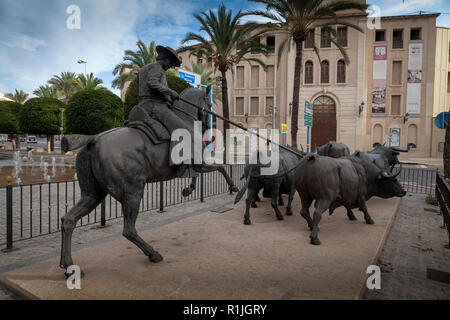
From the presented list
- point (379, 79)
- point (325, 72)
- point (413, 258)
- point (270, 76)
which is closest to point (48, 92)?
point (270, 76)

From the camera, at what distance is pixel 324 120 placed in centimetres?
3350

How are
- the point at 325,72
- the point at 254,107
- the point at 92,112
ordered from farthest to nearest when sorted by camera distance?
the point at 254,107
the point at 325,72
the point at 92,112

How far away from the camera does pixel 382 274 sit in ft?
12.6

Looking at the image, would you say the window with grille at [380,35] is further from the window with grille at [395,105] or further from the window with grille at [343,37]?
the window with grille at [395,105]

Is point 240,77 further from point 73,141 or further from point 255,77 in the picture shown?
point 73,141

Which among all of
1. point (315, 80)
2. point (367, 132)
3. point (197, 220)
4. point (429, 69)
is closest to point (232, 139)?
point (315, 80)

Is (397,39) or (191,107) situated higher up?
(397,39)

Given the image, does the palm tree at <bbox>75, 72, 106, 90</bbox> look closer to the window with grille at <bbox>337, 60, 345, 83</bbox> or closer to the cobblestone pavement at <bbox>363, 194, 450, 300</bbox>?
the window with grille at <bbox>337, 60, 345, 83</bbox>

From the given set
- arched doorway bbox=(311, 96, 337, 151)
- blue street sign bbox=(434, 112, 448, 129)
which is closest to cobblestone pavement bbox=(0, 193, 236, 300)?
blue street sign bbox=(434, 112, 448, 129)

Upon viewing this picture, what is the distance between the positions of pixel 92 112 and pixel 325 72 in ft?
82.9

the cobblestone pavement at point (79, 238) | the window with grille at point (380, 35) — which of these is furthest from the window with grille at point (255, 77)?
the cobblestone pavement at point (79, 238)

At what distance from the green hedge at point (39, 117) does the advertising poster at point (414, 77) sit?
3940cm

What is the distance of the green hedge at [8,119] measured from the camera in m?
34.3

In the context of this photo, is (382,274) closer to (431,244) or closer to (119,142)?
(431,244)
